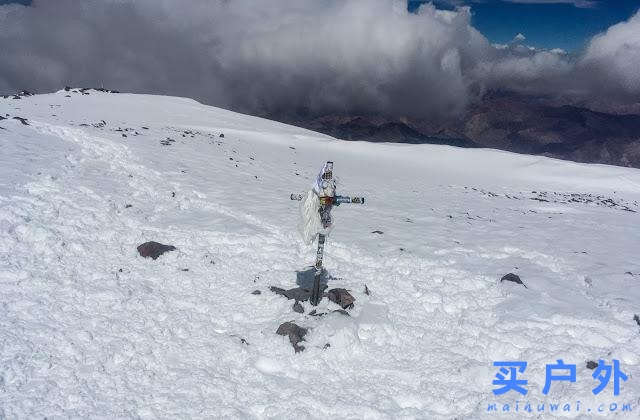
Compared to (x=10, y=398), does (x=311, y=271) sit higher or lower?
higher

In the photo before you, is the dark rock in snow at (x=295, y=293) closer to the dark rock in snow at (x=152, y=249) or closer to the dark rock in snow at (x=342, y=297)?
the dark rock in snow at (x=342, y=297)

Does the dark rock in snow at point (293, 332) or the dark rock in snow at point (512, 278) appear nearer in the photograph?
the dark rock in snow at point (293, 332)

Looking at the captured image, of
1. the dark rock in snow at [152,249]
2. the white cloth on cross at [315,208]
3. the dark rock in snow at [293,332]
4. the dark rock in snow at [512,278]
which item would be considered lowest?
the dark rock in snow at [293,332]

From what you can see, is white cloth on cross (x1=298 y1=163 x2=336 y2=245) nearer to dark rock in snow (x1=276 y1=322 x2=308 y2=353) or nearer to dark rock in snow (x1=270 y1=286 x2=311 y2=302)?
dark rock in snow (x1=270 y1=286 x2=311 y2=302)

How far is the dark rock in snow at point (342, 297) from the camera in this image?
31.9ft

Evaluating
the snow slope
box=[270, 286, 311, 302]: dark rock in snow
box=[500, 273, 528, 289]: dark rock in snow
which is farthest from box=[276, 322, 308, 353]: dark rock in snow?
box=[500, 273, 528, 289]: dark rock in snow

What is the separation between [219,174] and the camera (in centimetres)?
2097

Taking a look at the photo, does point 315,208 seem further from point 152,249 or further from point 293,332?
point 152,249

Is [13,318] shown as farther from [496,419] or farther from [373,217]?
[373,217]

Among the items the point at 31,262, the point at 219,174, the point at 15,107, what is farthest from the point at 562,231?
the point at 15,107

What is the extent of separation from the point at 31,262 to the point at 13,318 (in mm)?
2202

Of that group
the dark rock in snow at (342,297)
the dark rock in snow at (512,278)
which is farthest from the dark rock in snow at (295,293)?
the dark rock in snow at (512,278)

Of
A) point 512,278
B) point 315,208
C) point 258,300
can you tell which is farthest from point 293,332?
point 512,278

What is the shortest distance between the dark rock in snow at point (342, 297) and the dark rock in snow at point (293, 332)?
150 cm
